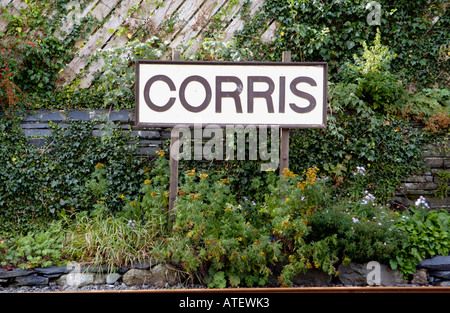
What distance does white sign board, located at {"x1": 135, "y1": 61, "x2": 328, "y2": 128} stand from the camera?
387cm

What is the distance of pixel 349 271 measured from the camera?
3666 mm

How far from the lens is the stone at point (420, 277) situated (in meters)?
3.62

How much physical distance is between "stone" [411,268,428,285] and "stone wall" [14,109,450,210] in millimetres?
1400

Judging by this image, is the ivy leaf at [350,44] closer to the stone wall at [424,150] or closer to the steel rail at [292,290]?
the stone wall at [424,150]

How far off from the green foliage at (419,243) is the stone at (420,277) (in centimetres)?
9

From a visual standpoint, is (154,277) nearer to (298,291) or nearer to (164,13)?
(298,291)

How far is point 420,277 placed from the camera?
3639mm

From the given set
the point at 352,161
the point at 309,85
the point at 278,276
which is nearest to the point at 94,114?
the point at 309,85

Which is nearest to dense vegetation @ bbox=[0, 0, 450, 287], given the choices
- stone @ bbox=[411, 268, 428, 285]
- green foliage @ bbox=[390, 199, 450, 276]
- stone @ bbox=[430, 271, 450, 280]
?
green foliage @ bbox=[390, 199, 450, 276]

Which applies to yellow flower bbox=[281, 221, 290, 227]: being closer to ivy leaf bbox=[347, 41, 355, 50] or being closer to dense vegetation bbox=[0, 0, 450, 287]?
dense vegetation bbox=[0, 0, 450, 287]

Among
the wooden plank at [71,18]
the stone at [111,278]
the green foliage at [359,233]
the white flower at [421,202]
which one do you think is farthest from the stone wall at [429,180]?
the wooden plank at [71,18]

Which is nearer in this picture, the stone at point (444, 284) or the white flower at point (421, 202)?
the stone at point (444, 284)

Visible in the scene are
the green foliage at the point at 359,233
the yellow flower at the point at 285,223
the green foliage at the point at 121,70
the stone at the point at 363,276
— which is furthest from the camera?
the green foliage at the point at 121,70

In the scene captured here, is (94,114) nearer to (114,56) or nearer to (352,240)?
(114,56)
